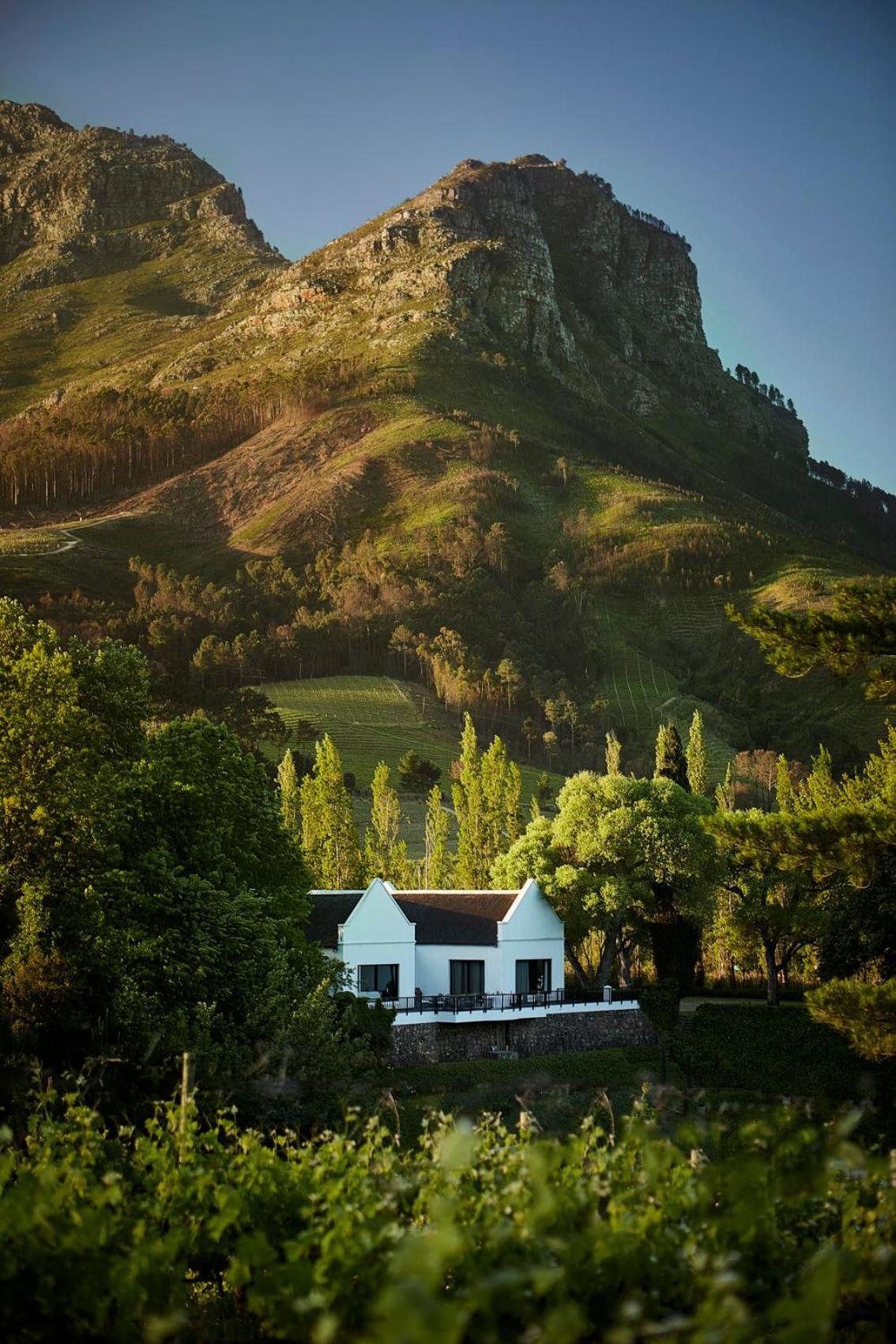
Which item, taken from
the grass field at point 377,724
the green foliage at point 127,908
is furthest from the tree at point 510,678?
the green foliage at point 127,908

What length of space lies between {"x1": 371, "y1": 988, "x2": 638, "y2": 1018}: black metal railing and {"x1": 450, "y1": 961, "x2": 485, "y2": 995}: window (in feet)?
5.09

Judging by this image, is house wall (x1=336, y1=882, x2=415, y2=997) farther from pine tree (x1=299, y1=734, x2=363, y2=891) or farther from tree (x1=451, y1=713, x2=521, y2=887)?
tree (x1=451, y1=713, x2=521, y2=887)

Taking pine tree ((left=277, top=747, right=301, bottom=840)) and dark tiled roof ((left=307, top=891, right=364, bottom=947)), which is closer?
dark tiled roof ((left=307, top=891, right=364, bottom=947))

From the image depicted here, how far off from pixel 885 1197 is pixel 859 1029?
29.5ft

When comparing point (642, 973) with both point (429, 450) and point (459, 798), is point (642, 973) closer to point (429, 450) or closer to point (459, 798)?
point (459, 798)

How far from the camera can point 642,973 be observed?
177 ft

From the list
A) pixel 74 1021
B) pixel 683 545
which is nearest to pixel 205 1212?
pixel 74 1021

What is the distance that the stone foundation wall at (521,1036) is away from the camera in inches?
1518

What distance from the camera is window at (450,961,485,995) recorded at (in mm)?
43281

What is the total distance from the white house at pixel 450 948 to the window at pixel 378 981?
3cm

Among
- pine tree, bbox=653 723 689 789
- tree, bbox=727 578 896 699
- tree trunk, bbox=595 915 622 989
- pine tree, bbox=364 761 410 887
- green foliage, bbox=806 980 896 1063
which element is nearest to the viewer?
tree, bbox=727 578 896 699

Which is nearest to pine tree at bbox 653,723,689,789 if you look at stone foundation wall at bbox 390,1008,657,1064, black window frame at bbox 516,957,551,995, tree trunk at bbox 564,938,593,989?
tree trunk at bbox 564,938,593,989

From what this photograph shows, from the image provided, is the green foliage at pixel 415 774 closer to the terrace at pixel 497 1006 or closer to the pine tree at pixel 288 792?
the pine tree at pixel 288 792

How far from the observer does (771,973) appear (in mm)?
47375
